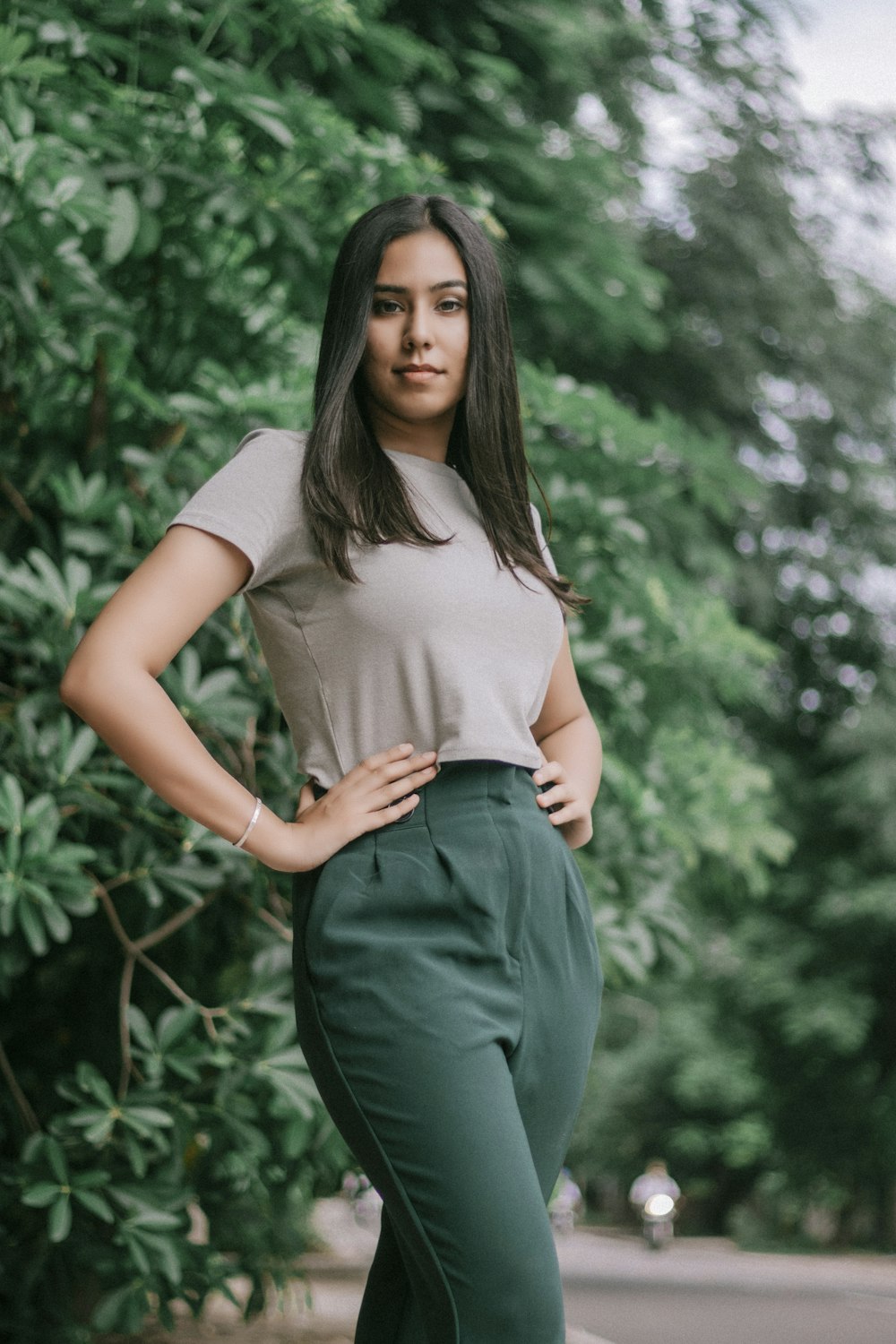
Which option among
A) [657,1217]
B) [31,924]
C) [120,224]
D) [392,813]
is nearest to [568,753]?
[392,813]

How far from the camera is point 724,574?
25.7 ft

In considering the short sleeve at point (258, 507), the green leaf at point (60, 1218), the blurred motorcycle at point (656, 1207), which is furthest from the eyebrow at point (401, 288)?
the blurred motorcycle at point (656, 1207)

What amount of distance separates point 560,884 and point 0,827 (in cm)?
167

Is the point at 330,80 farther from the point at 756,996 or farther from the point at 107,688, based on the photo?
the point at 756,996

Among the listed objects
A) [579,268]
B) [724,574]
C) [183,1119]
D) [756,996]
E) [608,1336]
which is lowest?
[756,996]

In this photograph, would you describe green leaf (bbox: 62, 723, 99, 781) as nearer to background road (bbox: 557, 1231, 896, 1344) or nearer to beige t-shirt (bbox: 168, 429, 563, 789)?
beige t-shirt (bbox: 168, 429, 563, 789)

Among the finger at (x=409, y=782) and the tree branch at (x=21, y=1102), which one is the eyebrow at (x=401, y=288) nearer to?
the finger at (x=409, y=782)

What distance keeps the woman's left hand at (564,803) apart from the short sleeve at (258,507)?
1.28ft

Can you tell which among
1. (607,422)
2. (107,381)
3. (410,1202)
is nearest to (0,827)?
(107,381)

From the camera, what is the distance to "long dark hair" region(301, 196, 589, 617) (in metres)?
1.78

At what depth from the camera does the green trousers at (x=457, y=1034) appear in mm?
1545

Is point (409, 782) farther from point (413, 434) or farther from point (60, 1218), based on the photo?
point (60, 1218)

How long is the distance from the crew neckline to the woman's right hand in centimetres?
39

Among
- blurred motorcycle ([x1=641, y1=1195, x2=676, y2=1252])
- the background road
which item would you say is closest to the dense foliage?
the background road
